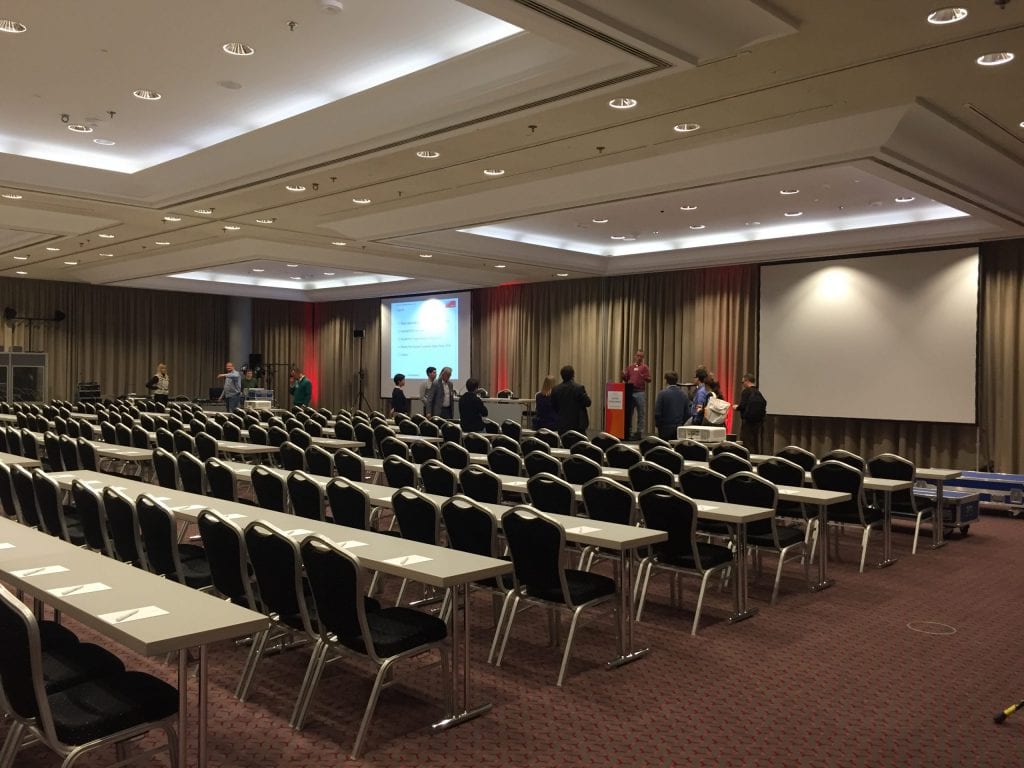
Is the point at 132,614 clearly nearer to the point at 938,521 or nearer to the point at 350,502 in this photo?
the point at 350,502

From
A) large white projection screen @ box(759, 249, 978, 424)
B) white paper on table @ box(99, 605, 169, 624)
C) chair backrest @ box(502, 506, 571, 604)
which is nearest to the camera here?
white paper on table @ box(99, 605, 169, 624)

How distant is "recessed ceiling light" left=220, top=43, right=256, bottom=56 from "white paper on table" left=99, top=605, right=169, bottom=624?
518 centimetres

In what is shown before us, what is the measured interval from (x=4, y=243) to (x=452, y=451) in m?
11.8

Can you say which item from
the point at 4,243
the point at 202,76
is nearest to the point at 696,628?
the point at 202,76

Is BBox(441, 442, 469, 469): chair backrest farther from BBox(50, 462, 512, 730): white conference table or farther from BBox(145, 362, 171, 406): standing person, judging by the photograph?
BBox(145, 362, 171, 406): standing person

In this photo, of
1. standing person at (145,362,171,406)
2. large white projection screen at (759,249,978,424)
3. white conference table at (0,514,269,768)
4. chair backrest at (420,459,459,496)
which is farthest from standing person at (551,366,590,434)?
standing person at (145,362,171,406)

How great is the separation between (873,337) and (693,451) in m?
5.53

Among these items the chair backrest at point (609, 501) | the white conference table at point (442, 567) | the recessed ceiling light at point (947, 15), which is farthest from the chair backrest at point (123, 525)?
the recessed ceiling light at point (947, 15)

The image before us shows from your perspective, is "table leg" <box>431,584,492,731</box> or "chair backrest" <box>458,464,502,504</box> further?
"chair backrest" <box>458,464,502,504</box>

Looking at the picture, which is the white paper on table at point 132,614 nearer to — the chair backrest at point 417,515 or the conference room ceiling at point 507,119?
the chair backrest at point 417,515

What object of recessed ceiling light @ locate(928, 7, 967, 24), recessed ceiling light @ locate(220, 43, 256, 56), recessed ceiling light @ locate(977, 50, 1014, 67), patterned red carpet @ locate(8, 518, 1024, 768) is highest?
recessed ceiling light @ locate(220, 43, 256, 56)

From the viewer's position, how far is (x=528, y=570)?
4.71 meters

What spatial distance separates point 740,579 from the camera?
5.84 metres

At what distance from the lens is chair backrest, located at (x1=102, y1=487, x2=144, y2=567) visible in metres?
4.80
